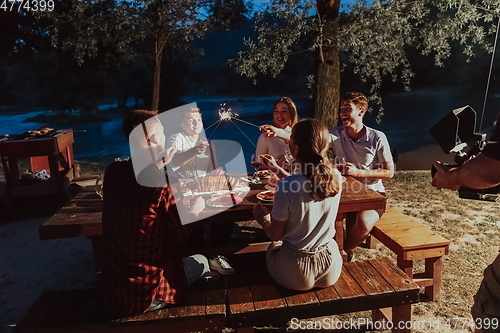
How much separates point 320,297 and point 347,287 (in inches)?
8.7

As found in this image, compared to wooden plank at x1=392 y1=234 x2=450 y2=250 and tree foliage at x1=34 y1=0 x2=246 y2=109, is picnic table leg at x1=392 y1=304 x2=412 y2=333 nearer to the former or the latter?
wooden plank at x1=392 y1=234 x2=450 y2=250

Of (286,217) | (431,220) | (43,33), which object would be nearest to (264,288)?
(286,217)

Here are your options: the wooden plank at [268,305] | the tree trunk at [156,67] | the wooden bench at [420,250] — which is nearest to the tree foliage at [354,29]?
the tree trunk at [156,67]

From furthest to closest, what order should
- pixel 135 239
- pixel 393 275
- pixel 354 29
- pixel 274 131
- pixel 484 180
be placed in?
pixel 354 29 < pixel 274 131 < pixel 393 275 < pixel 135 239 < pixel 484 180

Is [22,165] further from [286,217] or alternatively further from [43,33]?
[286,217]

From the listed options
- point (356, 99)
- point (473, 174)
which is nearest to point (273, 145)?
point (356, 99)

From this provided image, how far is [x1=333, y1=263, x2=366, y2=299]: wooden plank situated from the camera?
2295mm

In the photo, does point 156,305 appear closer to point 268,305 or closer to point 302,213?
point 268,305

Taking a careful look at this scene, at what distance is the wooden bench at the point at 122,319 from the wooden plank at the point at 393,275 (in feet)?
3.63

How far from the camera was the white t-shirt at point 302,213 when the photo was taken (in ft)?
6.89

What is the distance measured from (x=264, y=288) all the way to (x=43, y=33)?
8814 millimetres

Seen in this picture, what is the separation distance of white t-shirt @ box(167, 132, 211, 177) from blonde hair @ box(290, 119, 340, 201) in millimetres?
1363

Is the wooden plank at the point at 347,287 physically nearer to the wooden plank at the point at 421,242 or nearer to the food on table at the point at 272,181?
the wooden plank at the point at 421,242

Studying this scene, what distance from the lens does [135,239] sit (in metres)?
2.02
